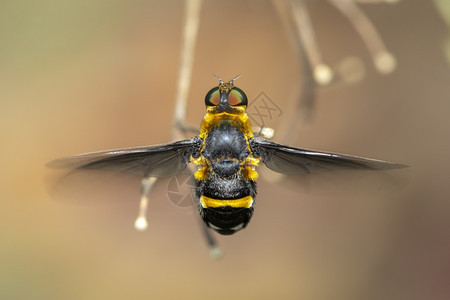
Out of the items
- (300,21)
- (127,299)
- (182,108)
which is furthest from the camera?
(127,299)

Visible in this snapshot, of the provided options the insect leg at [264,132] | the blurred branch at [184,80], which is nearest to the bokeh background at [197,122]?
the blurred branch at [184,80]

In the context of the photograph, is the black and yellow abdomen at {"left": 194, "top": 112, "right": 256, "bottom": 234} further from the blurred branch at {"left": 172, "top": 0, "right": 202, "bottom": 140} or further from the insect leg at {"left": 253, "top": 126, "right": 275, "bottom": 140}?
the blurred branch at {"left": 172, "top": 0, "right": 202, "bottom": 140}

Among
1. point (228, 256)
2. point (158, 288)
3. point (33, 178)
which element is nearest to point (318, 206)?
point (228, 256)

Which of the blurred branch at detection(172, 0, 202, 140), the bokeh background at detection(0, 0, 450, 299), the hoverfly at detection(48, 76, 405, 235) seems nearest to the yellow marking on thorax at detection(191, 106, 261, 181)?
the hoverfly at detection(48, 76, 405, 235)

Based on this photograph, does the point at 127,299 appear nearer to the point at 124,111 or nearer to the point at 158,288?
the point at 158,288

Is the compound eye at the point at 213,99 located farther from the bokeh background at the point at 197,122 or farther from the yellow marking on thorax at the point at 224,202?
the bokeh background at the point at 197,122
